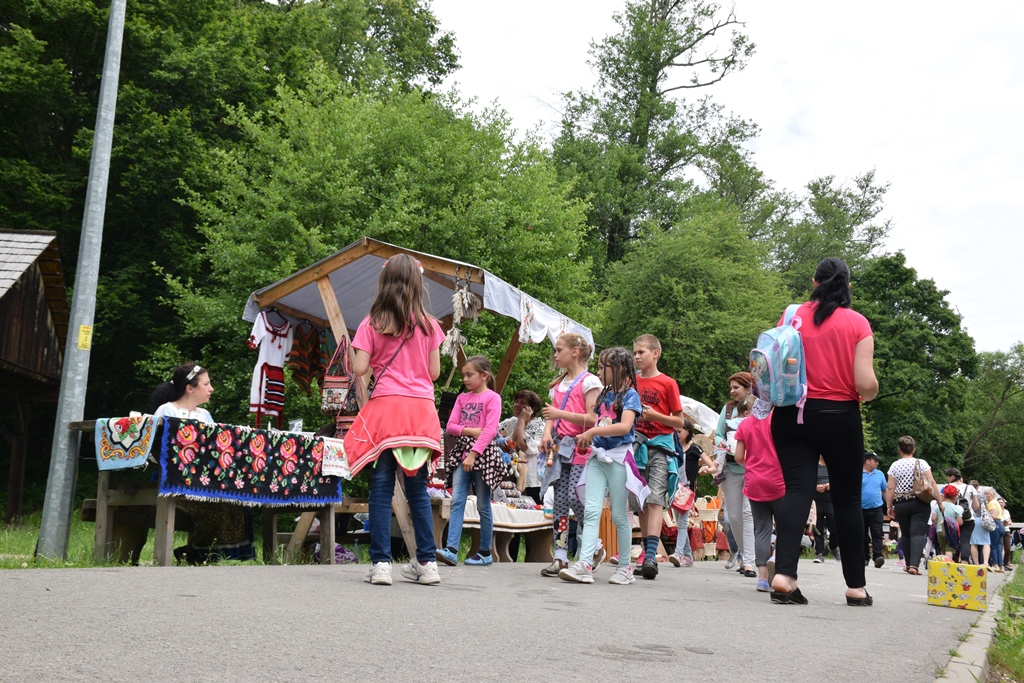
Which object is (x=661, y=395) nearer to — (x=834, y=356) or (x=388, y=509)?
(x=834, y=356)

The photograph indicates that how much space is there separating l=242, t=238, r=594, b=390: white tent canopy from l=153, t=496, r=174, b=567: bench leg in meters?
3.35

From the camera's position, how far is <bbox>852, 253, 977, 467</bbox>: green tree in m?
47.5

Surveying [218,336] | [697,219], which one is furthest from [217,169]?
[697,219]

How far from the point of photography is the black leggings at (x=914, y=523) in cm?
1408

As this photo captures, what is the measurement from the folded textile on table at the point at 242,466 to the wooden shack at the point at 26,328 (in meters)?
12.2

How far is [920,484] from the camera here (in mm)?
13703

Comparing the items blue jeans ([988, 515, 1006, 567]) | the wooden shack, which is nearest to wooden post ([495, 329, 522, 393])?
the wooden shack

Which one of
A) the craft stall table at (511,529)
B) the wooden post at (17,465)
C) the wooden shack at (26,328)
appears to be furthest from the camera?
the wooden post at (17,465)

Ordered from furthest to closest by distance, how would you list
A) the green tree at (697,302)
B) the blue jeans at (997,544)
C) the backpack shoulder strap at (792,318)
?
the green tree at (697,302)
the blue jeans at (997,544)
the backpack shoulder strap at (792,318)

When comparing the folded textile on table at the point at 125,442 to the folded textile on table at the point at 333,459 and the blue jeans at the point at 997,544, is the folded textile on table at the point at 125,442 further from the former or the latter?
Result: the blue jeans at the point at 997,544

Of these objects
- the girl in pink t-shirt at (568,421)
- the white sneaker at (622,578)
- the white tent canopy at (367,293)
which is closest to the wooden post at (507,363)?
the white tent canopy at (367,293)

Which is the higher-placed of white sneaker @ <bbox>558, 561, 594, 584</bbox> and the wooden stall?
the wooden stall

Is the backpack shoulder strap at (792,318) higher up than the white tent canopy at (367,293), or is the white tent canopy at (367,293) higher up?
the white tent canopy at (367,293)

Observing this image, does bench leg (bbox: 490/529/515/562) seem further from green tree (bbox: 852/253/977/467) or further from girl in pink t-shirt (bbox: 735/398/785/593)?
green tree (bbox: 852/253/977/467)
